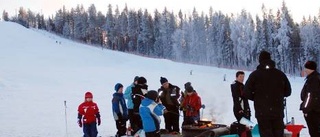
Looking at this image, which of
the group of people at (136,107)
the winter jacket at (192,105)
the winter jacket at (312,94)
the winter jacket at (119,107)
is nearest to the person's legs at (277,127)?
the winter jacket at (312,94)

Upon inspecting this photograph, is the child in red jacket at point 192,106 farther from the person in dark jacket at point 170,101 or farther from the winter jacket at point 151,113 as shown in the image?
the winter jacket at point 151,113

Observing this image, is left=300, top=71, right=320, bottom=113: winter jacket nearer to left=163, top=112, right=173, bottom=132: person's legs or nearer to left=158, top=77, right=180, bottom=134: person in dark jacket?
left=158, top=77, right=180, bottom=134: person in dark jacket

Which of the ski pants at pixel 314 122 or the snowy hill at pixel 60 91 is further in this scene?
the snowy hill at pixel 60 91

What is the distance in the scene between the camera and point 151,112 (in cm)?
798

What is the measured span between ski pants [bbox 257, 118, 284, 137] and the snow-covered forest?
226 ft

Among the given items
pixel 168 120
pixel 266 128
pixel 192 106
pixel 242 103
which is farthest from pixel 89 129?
pixel 266 128

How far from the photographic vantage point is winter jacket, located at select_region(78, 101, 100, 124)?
10930 millimetres

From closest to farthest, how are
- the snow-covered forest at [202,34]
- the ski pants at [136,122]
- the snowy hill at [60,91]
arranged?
1. the ski pants at [136,122]
2. the snowy hill at [60,91]
3. the snow-covered forest at [202,34]

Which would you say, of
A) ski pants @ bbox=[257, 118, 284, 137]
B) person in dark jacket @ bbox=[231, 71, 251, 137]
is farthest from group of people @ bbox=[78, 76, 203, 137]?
ski pants @ bbox=[257, 118, 284, 137]

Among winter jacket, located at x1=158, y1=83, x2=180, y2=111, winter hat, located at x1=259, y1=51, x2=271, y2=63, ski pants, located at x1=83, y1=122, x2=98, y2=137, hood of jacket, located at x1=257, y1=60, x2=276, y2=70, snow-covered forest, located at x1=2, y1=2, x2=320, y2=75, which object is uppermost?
snow-covered forest, located at x1=2, y1=2, x2=320, y2=75

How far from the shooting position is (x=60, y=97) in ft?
87.1

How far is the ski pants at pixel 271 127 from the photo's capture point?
586 cm

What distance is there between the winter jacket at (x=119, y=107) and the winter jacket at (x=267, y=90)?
5.59 meters

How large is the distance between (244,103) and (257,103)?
1954 mm
